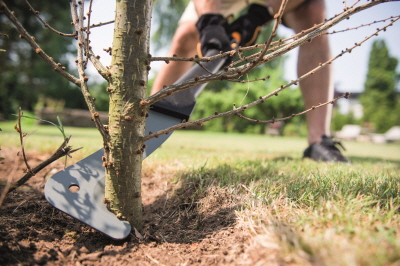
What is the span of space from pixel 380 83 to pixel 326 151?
43807 millimetres

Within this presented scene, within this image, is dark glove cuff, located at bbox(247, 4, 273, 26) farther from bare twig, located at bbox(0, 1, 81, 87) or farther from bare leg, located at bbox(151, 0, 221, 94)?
bare twig, located at bbox(0, 1, 81, 87)

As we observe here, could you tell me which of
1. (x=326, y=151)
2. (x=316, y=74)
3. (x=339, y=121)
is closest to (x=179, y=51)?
(x=316, y=74)

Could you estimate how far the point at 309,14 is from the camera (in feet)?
9.07

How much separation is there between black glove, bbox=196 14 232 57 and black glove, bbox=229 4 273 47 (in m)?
0.43

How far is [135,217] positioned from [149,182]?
717 mm

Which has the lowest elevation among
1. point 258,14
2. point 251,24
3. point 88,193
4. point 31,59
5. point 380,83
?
point 88,193

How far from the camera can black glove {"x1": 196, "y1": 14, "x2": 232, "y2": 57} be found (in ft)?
6.59

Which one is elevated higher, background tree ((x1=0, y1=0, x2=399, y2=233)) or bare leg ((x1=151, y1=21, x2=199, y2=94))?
bare leg ((x1=151, y1=21, x2=199, y2=94))

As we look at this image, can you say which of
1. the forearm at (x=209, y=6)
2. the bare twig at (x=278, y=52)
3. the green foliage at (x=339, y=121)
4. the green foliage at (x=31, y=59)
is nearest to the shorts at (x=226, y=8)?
the forearm at (x=209, y=6)

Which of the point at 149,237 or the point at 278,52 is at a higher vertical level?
the point at 278,52

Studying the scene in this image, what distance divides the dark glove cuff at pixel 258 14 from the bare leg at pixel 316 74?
0.44 m

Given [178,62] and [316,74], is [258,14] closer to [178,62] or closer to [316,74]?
[316,74]

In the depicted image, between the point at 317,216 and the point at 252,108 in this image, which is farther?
the point at 252,108

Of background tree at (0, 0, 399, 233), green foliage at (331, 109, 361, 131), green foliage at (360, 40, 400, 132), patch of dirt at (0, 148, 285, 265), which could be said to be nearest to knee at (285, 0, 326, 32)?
background tree at (0, 0, 399, 233)
